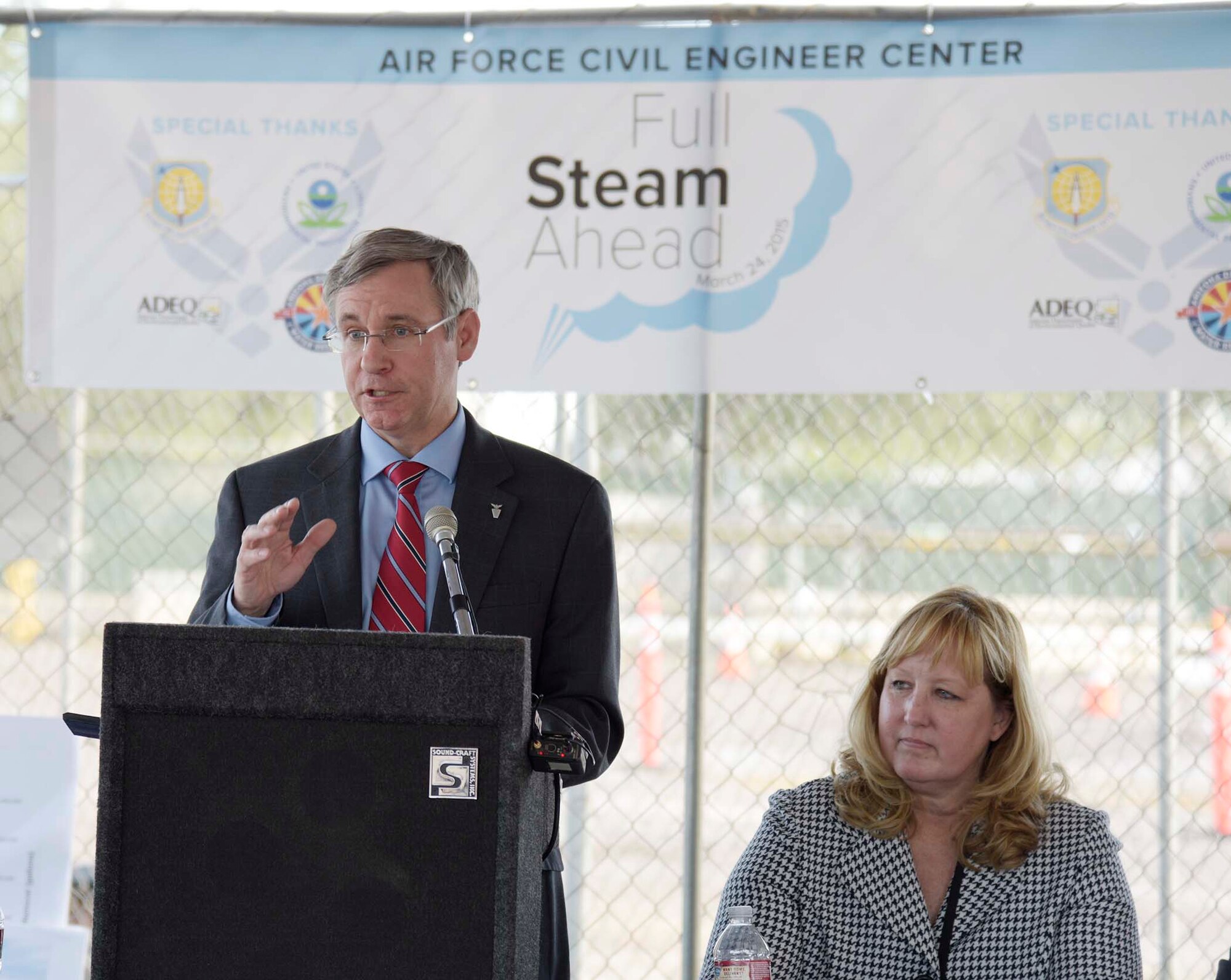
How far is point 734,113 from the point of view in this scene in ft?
10.7

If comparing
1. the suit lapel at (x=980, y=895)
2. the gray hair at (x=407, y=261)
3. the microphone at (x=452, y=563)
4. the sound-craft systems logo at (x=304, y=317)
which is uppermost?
the sound-craft systems logo at (x=304, y=317)

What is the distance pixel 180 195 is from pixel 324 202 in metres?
0.38

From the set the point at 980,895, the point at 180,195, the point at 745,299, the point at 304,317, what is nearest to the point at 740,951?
the point at 980,895

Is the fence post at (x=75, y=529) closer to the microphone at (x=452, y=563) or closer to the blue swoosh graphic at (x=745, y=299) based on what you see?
the blue swoosh graphic at (x=745, y=299)

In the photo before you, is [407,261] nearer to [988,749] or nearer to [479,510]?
[479,510]

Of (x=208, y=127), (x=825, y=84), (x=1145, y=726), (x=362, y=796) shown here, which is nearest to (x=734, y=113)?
(x=825, y=84)

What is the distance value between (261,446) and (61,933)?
138cm

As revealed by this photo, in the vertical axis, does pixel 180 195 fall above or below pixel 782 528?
above

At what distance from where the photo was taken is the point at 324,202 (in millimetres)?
3354

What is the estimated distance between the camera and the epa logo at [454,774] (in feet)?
4.18

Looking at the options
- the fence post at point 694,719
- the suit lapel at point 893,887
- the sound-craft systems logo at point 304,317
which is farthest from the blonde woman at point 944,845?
the sound-craft systems logo at point 304,317

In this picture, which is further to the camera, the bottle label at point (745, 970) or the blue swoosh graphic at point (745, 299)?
the blue swoosh graphic at point (745, 299)

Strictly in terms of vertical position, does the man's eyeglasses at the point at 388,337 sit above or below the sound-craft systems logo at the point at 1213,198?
below

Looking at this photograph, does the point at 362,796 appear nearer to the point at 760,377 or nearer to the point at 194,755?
the point at 194,755
